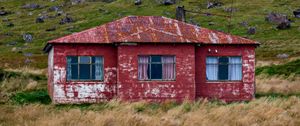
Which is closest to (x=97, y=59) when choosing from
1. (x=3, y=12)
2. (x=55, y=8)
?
(x=55, y=8)

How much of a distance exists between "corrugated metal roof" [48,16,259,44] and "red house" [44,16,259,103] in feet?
0.16

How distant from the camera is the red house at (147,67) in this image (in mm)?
27641

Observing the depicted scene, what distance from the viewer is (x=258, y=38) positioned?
227 feet

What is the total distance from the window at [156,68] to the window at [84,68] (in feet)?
6.71

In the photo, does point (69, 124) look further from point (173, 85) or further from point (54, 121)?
point (173, 85)

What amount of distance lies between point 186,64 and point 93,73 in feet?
15.1

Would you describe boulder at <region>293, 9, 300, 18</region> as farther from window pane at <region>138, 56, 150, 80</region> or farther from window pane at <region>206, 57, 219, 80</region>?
window pane at <region>138, 56, 150, 80</region>

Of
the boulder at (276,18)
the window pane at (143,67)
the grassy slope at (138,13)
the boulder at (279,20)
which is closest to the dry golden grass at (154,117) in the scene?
the window pane at (143,67)

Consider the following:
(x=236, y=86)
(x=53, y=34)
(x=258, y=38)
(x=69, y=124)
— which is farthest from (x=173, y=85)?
(x=53, y=34)

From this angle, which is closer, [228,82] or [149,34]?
[149,34]

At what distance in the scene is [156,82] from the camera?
27.9m

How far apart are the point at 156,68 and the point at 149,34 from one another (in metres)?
1.80

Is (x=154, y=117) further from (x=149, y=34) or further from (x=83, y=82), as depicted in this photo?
(x=149, y=34)

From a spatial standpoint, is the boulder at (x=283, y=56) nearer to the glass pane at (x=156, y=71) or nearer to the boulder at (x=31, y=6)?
the glass pane at (x=156, y=71)
